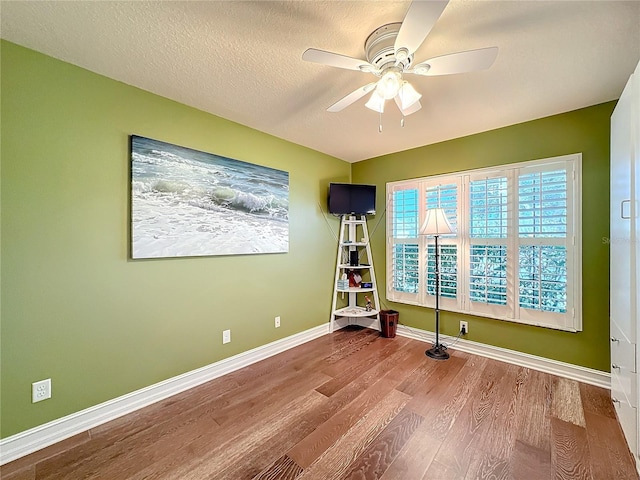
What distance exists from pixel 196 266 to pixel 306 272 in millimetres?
1429

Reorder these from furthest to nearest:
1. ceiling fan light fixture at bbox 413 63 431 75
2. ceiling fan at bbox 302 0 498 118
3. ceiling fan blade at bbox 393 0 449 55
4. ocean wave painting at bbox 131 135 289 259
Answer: ocean wave painting at bbox 131 135 289 259 < ceiling fan light fixture at bbox 413 63 431 75 < ceiling fan at bbox 302 0 498 118 < ceiling fan blade at bbox 393 0 449 55

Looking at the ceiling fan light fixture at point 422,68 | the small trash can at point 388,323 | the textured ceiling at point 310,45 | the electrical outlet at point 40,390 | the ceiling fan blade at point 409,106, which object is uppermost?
the textured ceiling at point 310,45

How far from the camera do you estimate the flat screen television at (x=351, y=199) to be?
3.64m

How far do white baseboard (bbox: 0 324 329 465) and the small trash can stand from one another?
4.83ft

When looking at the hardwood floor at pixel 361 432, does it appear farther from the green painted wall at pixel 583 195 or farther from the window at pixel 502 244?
the window at pixel 502 244

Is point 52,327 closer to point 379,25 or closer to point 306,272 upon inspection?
point 306,272

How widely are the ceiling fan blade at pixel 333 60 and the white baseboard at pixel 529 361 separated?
303cm

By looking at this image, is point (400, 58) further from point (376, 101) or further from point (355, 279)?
point (355, 279)

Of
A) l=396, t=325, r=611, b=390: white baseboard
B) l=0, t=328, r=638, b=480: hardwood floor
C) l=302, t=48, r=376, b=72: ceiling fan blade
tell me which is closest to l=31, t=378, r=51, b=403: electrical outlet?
l=0, t=328, r=638, b=480: hardwood floor

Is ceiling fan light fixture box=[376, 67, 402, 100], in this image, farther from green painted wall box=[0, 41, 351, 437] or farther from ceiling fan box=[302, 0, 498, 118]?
green painted wall box=[0, 41, 351, 437]

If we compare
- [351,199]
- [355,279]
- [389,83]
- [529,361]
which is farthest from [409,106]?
[529,361]

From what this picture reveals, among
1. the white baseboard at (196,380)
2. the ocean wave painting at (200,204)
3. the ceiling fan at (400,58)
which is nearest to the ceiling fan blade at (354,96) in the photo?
the ceiling fan at (400,58)

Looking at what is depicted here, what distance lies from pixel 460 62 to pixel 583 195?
2014 mm

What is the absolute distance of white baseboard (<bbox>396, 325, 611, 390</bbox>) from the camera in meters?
2.38
